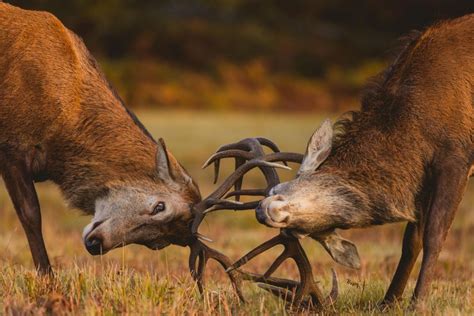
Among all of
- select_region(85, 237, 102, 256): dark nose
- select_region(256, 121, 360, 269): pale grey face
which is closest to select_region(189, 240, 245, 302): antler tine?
select_region(256, 121, 360, 269): pale grey face

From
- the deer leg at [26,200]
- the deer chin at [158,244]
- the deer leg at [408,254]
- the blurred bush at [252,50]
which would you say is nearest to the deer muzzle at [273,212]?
the deer chin at [158,244]

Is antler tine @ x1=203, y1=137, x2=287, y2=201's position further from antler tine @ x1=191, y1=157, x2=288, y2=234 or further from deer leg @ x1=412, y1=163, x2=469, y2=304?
deer leg @ x1=412, y1=163, x2=469, y2=304

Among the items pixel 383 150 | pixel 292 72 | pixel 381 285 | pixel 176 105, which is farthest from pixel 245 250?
pixel 292 72

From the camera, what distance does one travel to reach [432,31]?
8.14 meters

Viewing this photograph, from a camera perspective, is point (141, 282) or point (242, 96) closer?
point (141, 282)

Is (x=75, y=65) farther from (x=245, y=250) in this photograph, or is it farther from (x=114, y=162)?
(x=245, y=250)

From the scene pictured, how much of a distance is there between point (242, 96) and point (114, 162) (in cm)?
2896

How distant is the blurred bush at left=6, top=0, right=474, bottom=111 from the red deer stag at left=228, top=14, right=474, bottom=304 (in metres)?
25.4

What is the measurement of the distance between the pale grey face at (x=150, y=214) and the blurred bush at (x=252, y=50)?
978 inches

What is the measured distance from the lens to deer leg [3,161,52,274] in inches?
329

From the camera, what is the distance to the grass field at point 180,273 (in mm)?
6695

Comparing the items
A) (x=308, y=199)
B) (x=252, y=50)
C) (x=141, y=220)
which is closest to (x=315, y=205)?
(x=308, y=199)

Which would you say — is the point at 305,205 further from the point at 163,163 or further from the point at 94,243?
the point at 94,243

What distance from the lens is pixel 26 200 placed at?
27.7 feet
